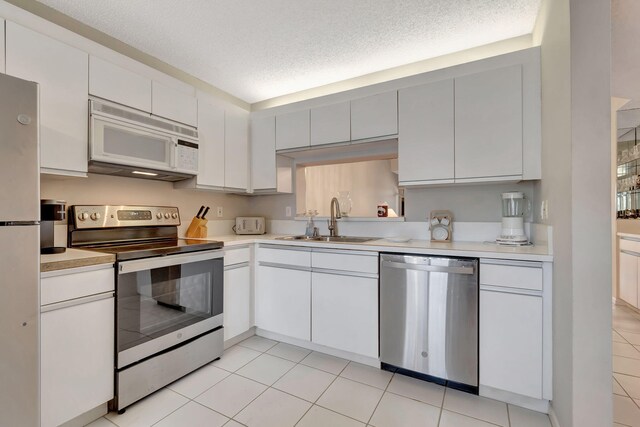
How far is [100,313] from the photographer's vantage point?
1560 mm

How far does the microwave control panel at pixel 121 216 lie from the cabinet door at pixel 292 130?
119 centimetres

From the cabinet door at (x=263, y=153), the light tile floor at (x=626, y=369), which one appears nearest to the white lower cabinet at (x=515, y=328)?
the light tile floor at (x=626, y=369)

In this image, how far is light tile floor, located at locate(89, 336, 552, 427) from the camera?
61.6 inches

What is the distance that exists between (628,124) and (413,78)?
3.77m

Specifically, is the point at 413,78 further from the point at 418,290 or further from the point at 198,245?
the point at 198,245

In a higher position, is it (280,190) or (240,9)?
(240,9)

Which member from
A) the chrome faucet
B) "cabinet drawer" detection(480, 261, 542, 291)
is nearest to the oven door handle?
the chrome faucet

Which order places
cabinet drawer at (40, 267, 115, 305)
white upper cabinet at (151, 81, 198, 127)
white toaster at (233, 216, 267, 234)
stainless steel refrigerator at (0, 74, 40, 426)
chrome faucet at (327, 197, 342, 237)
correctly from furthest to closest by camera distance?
white toaster at (233, 216, 267, 234)
chrome faucet at (327, 197, 342, 237)
white upper cabinet at (151, 81, 198, 127)
cabinet drawer at (40, 267, 115, 305)
stainless steel refrigerator at (0, 74, 40, 426)

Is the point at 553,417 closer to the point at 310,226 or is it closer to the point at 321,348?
the point at 321,348

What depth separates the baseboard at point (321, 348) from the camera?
7.05ft

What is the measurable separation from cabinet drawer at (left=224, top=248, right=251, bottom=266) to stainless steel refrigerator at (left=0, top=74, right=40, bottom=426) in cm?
119

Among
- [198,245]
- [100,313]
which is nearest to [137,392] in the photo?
[100,313]

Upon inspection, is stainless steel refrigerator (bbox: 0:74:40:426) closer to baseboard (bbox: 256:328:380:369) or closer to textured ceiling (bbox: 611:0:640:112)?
baseboard (bbox: 256:328:380:369)

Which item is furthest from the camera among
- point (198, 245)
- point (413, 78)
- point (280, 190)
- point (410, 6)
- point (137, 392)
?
point (280, 190)
